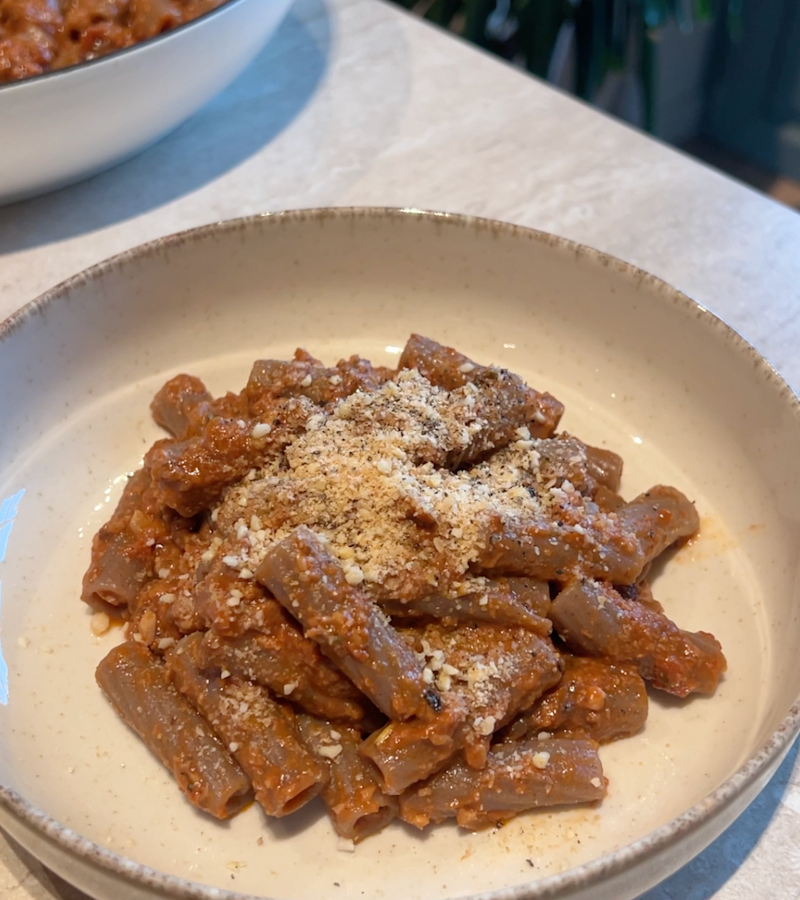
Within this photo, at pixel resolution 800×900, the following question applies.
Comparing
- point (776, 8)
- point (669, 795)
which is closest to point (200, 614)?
point (669, 795)

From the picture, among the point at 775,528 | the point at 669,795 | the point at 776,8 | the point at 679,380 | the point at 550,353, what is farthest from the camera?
the point at 776,8

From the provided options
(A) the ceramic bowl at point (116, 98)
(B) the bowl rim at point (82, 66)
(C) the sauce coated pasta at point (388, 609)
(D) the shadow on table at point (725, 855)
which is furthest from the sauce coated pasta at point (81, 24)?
(D) the shadow on table at point (725, 855)

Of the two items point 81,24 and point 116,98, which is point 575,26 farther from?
point 116,98

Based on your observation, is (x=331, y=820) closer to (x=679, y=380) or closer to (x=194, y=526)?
(x=194, y=526)

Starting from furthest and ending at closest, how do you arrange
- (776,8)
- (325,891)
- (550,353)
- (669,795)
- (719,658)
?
(776,8)
(550,353)
(719,658)
(669,795)
(325,891)

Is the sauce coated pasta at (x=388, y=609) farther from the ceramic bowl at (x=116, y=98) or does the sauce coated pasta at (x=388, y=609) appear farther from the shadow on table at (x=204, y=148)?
the shadow on table at (x=204, y=148)

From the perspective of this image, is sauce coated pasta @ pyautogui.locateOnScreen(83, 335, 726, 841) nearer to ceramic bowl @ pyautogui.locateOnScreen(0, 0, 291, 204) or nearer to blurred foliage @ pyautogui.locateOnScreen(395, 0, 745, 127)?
ceramic bowl @ pyautogui.locateOnScreen(0, 0, 291, 204)

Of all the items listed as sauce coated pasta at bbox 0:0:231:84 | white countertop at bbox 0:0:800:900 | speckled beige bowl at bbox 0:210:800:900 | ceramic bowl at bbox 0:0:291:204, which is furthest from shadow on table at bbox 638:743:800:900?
sauce coated pasta at bbox 0:0:231:84
